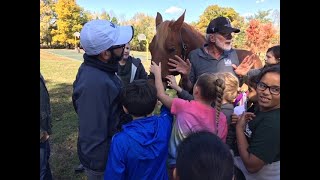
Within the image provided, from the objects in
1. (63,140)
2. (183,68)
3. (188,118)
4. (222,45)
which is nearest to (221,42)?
(222,45)

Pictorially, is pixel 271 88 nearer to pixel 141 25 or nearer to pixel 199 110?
pixel 199 110

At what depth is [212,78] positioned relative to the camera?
2.31 m

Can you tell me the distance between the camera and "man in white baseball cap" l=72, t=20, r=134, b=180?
6.94 ft

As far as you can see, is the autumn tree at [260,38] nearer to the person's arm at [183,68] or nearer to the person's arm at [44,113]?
the person's arm at [183,68]

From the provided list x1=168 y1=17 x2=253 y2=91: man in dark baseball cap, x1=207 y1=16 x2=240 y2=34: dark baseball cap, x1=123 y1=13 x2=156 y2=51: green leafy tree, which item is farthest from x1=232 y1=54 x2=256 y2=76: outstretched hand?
x1=123 y1=13 x2=156 y2=51: green leafy tree

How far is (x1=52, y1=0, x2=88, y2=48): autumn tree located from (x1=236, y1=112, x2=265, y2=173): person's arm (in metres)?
33.8

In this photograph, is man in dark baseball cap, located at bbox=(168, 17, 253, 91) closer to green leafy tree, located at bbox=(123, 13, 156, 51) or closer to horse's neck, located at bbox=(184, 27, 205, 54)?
horse's neck, located at bbox=(184, 27, 205, 54)

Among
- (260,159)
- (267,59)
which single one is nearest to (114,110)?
(260,159)

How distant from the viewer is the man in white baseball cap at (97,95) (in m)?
2.12

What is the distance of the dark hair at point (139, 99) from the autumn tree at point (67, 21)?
33704mm

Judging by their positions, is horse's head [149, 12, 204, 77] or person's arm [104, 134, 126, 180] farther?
horse's head [149, 12, 204, 77]

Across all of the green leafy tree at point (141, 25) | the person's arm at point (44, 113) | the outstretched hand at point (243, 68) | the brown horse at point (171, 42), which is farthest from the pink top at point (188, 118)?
the green leafy tree at point (141, 25)
